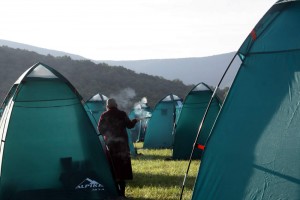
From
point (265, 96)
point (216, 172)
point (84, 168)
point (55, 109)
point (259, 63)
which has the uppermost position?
point (259, 63)

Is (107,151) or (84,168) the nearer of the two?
(84,168)

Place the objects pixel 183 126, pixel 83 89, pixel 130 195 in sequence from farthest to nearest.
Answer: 1. pixel 83 89
2. pixel 183 126
3. pixel 130 195

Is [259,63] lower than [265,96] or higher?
higher

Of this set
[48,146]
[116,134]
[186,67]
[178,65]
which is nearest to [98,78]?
[186,67]

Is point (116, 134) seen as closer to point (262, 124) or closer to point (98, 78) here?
point (262, 124)

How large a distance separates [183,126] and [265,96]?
8.27 meters

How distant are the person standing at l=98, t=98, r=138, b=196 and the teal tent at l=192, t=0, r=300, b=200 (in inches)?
123

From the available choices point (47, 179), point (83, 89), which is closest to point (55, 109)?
point (47, 179)

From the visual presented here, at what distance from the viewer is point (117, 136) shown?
929 cm

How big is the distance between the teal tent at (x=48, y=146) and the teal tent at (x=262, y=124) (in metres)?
2.68

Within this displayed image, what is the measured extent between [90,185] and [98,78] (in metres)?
48.5

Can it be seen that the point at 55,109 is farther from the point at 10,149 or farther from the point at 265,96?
the point at 265,96

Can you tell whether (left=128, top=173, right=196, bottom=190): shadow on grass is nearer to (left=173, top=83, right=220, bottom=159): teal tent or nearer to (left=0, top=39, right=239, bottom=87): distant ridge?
(left=173, top=83, right=220, bottom=159): teal tent

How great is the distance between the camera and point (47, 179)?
8.18 meters
